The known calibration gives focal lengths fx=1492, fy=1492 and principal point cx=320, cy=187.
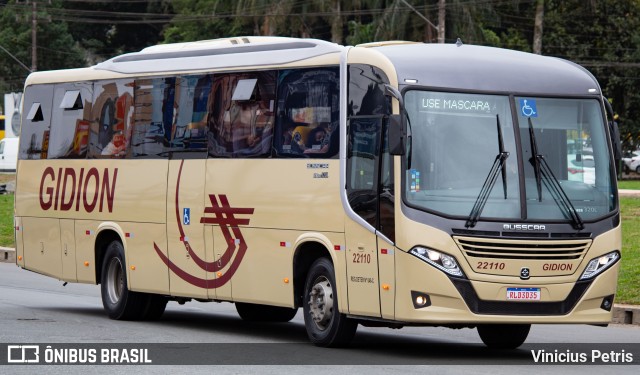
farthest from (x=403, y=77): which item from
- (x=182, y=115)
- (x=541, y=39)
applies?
(x=541, y=39)

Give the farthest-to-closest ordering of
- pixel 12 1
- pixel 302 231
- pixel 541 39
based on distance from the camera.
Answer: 1. pixel 12 1
2. pixel 541 39
3. pixel 302 231

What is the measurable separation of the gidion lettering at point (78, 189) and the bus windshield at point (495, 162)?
5.98 m

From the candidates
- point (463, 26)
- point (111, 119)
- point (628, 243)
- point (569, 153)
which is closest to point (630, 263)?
point (628, 243)

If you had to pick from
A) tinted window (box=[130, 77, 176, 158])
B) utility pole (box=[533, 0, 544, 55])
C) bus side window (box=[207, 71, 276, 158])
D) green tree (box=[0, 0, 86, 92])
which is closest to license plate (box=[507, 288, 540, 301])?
bus side window (box=[207, 71, 276, 158])

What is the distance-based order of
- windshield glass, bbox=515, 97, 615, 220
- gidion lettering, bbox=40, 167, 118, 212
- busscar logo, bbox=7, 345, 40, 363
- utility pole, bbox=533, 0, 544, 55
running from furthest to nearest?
utility pole, bbox=533, 0, 544, 55 → gidion lettering, bbox=40, 167, 118, 212 → windshield glass, bbox=515, 97, 615, 220 → busscar logo, bbox=7, 345, 40, 363

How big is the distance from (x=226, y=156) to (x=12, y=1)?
89.3 meters

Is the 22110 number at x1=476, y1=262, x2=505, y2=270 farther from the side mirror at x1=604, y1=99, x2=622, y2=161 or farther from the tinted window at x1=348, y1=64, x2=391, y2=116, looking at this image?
the side mirror at x1=604, y1=99, x2=622, y2=161

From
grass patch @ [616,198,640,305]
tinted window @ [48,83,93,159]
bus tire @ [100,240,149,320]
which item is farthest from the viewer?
grass patch @ [616,198,640,305]

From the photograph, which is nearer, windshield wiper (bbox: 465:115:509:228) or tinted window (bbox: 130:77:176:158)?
windshield wiper (bbox: 465:115:509:228)

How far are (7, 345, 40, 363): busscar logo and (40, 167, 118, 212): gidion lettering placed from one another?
15.5 feet

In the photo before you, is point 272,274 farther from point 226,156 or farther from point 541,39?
point 541,39

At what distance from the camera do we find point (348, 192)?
1458 cm

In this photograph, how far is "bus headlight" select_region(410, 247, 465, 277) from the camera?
13617mm

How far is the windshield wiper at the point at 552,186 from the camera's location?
554 inches
